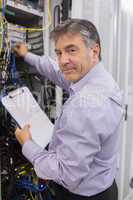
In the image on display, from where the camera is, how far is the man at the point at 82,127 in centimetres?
97

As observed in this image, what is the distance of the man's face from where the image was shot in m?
1.04

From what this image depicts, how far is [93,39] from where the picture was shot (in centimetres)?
106

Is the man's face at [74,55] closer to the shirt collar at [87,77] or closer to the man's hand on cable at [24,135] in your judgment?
the shirt collar at [87,77]

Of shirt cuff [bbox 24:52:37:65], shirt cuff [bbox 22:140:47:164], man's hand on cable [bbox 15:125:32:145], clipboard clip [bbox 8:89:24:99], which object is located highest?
shirt cuff [bbox 24:52:37:65]

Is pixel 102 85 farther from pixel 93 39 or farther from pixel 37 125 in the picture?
pixel 37 125

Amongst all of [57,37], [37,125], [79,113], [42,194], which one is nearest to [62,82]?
[37,125]

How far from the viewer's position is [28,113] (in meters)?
1.40

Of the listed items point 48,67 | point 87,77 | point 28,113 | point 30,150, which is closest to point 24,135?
point 30,150

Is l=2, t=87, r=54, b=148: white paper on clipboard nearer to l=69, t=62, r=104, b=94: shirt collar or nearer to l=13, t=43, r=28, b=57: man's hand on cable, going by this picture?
l=13, t=43, r=28, b=57: man's hand on cable

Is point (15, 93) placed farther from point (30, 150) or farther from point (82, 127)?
point (82, 127)

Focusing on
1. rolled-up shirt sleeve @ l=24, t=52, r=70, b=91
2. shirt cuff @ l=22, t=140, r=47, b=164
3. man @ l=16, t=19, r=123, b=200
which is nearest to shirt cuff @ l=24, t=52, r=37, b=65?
rolled-up shirt sleeve @ l=24, t=52, r=70, b=91

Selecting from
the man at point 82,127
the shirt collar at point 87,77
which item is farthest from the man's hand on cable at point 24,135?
the shirt collar at point 87,77

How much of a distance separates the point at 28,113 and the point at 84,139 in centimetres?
53

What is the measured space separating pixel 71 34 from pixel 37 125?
607 mm
